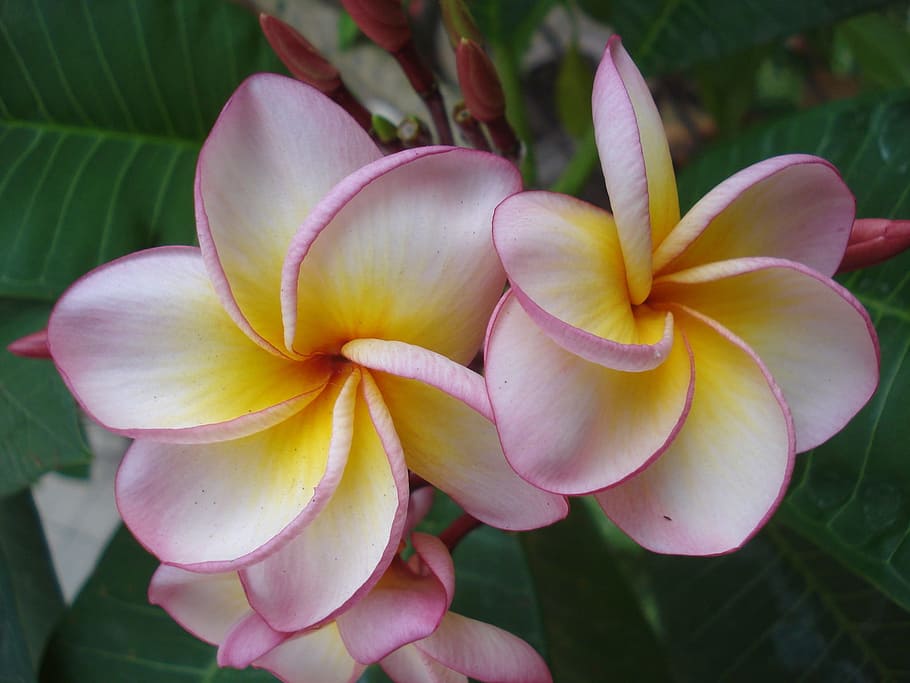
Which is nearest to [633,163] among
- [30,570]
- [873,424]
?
[873,424]

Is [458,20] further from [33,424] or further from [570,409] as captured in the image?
[33,424]

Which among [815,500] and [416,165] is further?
[815,500]

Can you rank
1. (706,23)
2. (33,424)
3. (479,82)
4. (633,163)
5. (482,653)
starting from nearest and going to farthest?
1. (633,163)
2. (482,653)
3. (479,82)
4. (33,424)
5. (706,23)

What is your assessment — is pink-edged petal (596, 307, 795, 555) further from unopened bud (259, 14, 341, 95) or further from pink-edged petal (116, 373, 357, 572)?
unopened bud (259, 14, 341, 95)

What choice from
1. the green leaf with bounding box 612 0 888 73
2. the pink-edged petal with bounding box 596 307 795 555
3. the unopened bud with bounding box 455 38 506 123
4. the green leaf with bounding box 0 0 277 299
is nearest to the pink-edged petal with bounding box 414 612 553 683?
the pink-edged petal with bounding box 596 307 795 555

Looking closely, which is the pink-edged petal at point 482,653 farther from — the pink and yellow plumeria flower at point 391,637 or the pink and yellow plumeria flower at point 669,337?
the pink and yellow plumeria flower at point 669,337

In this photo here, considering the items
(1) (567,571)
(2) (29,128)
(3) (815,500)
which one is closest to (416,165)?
(3) (815,500)

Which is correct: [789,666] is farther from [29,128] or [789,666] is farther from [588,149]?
[29,128]
